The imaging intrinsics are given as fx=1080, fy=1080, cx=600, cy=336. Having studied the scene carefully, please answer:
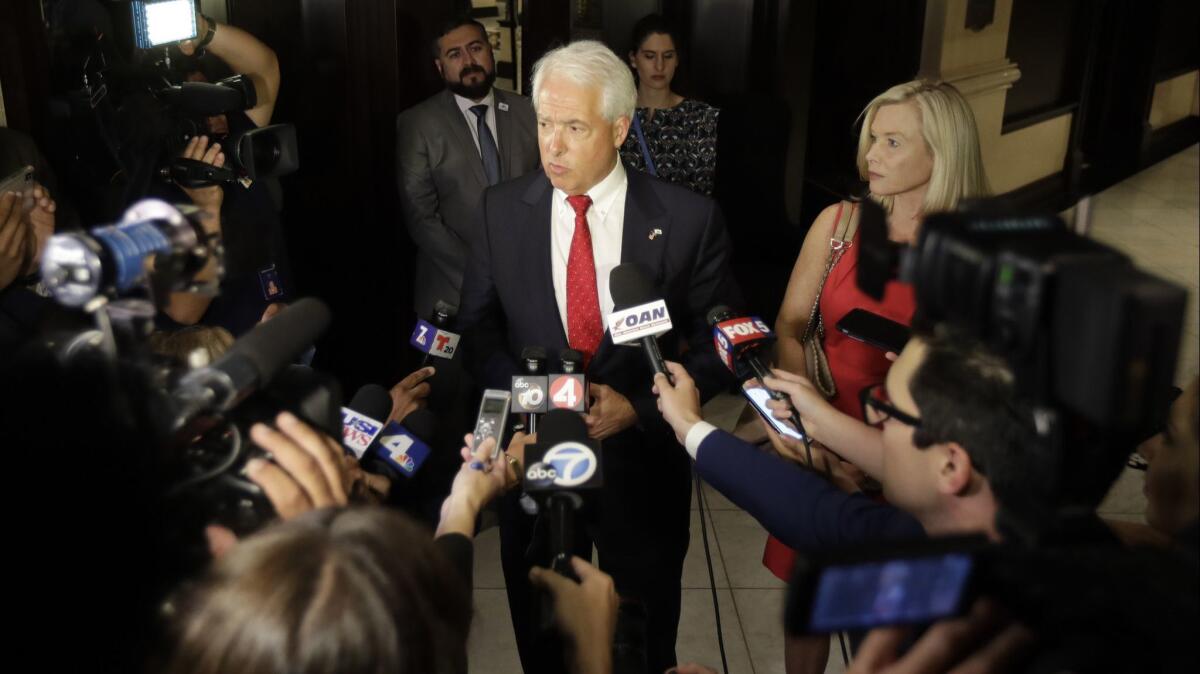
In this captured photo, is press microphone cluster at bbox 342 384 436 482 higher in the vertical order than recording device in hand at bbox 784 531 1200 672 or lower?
lower

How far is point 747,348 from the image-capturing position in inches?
74.7

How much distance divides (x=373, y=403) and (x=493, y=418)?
0.78 feet

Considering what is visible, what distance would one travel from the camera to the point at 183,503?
1.08 metres

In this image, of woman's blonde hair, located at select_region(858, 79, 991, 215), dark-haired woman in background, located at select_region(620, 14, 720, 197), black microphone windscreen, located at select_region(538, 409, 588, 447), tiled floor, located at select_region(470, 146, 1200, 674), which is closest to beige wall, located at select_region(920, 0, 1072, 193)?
tiled floor, located at select_region(470, 146, 1200, 674)

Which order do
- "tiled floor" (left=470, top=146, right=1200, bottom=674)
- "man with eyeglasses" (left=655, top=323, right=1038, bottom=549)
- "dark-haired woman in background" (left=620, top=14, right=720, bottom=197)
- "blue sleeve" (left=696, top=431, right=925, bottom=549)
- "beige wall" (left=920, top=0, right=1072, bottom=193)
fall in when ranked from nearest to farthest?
"man with eyeglasses" (left=655, top=323, right=1038, bottom=549) → "blue sleeve" (left=696, top=431, right=925, bottom=549) → "tiled floor" (left=470, top=146, right=1200, bottom=674) → "dark-haired woman in background" (left=620, top=14, right=720, bottom=197) → "beige wall" (left=920, top=0, right=1072, bottom=193)

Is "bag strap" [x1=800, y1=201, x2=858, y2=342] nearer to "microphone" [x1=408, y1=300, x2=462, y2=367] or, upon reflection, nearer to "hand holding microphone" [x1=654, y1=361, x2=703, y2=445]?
"hand holding microphone" [x1=654, y1=361, x2=703, y2=445]

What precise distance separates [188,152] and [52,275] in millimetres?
1318

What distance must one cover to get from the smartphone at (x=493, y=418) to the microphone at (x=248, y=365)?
395 millimetres

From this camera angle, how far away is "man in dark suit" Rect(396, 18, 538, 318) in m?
3.62

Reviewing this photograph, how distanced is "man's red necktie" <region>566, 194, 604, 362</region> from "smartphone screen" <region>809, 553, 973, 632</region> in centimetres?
132

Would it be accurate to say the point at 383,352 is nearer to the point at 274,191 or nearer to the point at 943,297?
the point at 274,191

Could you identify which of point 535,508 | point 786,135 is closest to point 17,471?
point 535,508

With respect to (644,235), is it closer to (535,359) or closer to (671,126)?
(535,359)

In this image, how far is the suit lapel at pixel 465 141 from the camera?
362 cm
